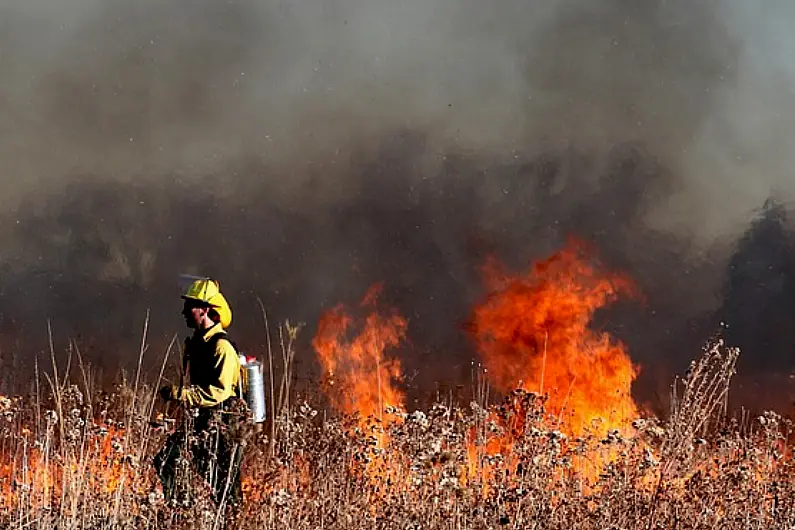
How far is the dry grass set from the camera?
16.4 ft

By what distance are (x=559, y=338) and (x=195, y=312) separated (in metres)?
5.26

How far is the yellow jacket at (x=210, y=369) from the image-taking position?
5.99 metres

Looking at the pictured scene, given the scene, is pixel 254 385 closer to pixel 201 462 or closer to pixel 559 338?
pixel 201 462

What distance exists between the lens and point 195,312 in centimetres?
628

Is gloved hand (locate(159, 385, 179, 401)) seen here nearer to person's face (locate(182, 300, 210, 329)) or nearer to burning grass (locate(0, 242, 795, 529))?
burning grass (locate(0, 242, 795, 529))

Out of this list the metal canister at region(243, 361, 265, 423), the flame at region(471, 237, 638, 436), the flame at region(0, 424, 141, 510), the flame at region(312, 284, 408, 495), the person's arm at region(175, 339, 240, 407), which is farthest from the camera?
the flame at region(312, 284, 408, 495)

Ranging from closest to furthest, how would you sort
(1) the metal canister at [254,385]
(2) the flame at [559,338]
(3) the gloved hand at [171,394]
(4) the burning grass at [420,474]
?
1. (4) the burning grass at [420,474]
2. (3) the gloved hand at [171,394]
3. (1) the metal canister at [254,385]
4. (2) the flame at [559,338]

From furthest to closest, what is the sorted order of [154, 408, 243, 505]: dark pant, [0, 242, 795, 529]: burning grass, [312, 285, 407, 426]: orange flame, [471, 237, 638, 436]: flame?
[312, 285, 407, 426]: orange flame → [471, 237, 638, 436]: flame → [154, 408, 243, 505]: dark pant → [0, 242, 795, 529]: burning grass

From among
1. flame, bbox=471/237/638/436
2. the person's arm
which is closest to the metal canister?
the person's arm

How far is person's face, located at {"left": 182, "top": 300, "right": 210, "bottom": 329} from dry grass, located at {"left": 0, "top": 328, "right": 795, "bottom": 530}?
791 millimetres

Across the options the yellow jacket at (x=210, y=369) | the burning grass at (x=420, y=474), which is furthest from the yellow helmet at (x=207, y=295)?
the burning grass at (x=420, y=474)

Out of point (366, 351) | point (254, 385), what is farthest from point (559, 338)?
point (254, 385)

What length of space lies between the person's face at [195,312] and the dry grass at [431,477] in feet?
2.59

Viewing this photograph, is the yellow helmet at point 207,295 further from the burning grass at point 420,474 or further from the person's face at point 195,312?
the burning grass at point 420,474
